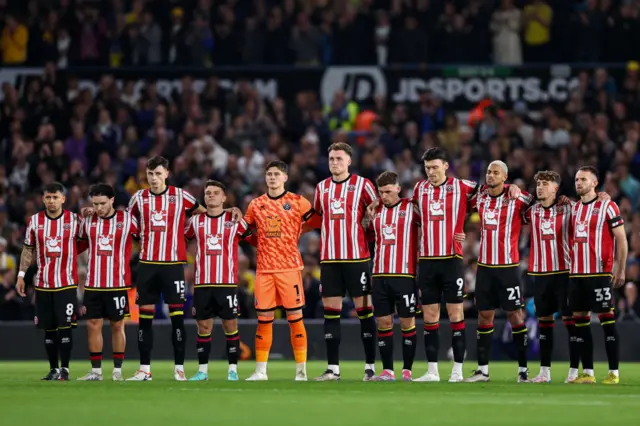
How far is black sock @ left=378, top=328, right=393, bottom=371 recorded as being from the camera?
14.9 metres

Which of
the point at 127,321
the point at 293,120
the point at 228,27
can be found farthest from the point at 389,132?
the point at 127,321

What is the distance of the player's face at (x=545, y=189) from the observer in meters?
14.9

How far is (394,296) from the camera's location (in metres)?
14.8

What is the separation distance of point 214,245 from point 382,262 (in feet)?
6.17

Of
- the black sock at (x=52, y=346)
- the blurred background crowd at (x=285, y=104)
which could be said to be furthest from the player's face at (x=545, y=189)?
the blurred background crowd at (x=285, y=104)

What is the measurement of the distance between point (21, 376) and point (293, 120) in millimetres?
10749

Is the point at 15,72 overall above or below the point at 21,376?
above

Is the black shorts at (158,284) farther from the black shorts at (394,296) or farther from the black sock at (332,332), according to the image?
the black shorts at (394,296)

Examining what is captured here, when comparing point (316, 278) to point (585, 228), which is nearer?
point (585, 228)

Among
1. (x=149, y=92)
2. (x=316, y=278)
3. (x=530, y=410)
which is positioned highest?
(x=149, y=92)

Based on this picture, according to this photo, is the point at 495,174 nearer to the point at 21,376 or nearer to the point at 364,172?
the point at 21,376

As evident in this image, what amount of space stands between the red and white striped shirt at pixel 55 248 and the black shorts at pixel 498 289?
4575mm

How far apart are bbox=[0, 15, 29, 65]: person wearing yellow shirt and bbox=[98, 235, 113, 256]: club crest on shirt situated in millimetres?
12805

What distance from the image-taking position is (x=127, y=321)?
2138cm
